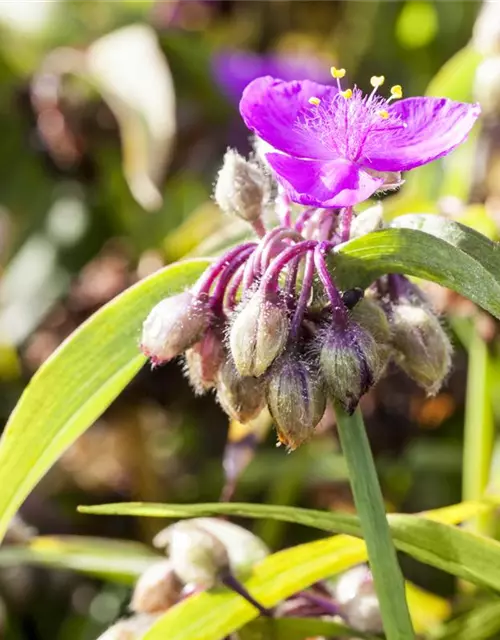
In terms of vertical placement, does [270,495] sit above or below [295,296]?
above

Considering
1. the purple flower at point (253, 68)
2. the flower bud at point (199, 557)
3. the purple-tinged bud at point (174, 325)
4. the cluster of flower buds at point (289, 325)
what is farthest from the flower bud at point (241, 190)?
the purple flower at point (253, 68)

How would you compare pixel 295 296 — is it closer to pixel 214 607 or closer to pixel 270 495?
pixel 214 607

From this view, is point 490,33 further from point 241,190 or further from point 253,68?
point 253,68

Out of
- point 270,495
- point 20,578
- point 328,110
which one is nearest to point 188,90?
point 270,495

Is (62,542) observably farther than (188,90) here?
No

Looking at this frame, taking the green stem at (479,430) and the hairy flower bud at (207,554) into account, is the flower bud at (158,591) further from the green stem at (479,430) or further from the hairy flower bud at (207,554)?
the green stem at (479,430)

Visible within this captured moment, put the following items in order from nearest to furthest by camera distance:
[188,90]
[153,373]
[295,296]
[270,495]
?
1. [295,296]
2. [270,495]
3. [153,373]
4. [188,90]

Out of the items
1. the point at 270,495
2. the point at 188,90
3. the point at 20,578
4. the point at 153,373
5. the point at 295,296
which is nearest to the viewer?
the point at 295,296
